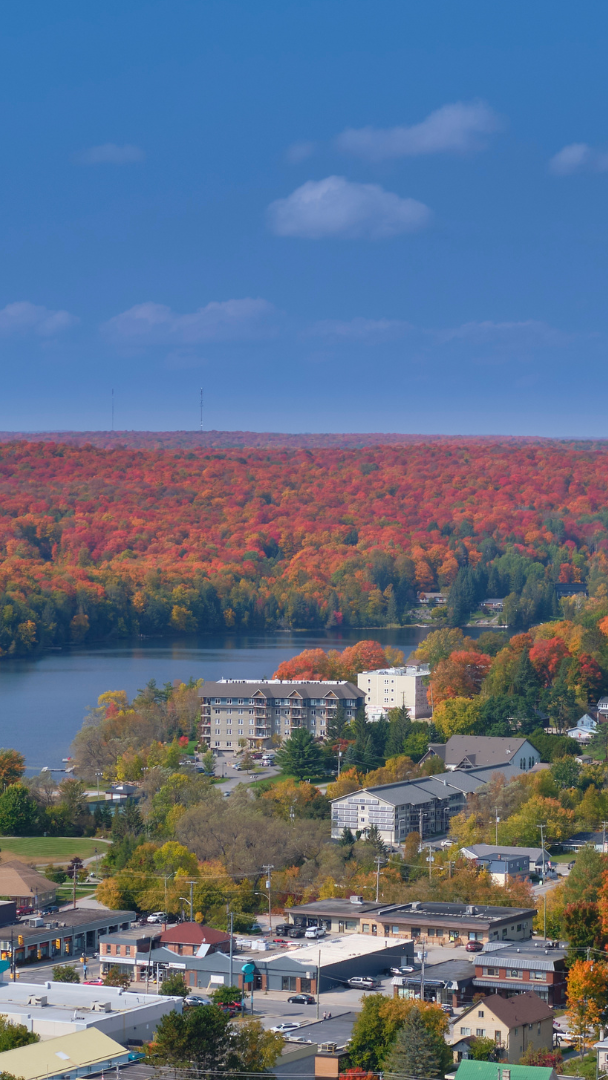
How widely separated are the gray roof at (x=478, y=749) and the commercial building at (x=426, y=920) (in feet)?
24.8

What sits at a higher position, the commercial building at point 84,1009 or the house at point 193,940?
the commercial building at point 84,1009

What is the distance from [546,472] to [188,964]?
64.8 metres

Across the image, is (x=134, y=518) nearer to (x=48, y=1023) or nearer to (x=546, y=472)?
(x=546, y=472)

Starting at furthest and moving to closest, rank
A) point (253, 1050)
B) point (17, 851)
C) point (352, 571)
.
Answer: point (352, 571)
point (17, 851)
point (253, 1050)

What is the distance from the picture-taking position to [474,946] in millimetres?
15086

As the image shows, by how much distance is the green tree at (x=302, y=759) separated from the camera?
78.3 ft

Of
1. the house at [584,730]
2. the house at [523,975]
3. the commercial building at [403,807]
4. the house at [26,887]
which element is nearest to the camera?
the house at [523,975]

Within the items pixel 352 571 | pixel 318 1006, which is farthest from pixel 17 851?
pixel 352 571

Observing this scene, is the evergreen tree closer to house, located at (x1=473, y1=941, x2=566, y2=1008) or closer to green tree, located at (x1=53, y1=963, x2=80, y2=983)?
house, located at (x1=473, y1=941, x2=566, y2=1008)

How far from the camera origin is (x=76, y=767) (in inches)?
963

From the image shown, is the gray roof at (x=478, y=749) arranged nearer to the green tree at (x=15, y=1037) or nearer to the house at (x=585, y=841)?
the house at (x=585, y=841)

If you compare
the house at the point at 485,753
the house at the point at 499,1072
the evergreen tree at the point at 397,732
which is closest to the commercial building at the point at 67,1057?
the house at the point at 499,1072

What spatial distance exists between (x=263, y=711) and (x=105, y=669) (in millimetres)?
12491

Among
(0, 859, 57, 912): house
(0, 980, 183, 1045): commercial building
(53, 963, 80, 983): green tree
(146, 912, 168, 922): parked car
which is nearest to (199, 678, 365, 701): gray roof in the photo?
(0, 859, 57, 912): house
